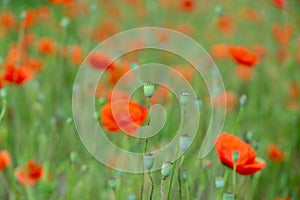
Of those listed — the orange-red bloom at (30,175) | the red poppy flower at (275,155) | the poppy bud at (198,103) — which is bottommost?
the orange-red bloom at (30,175)

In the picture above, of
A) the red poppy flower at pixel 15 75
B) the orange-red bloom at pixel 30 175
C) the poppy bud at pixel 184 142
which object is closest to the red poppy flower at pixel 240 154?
the poppy bud at pixel 184 142

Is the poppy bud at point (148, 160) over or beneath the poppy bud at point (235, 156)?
beneath

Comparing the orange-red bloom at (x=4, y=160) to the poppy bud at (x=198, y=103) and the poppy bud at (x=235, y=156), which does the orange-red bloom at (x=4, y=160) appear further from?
the poppy bud at (x=235, y=156)

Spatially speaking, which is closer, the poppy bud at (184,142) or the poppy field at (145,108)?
the poppy bud at (184,142)

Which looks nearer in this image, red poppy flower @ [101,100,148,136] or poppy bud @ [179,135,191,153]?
poppy bud @ [179,135,191,153]

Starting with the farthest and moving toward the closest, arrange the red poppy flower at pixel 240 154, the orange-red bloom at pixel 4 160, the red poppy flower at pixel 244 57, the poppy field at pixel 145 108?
the red poppy flower at pixel 244 57
the orange-red bloom at pixel 4 160
the poppy field at pixel 145 108
the red poppy flower at pixel 240 154

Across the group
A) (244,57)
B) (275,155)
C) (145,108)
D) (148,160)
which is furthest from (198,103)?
(275,155)

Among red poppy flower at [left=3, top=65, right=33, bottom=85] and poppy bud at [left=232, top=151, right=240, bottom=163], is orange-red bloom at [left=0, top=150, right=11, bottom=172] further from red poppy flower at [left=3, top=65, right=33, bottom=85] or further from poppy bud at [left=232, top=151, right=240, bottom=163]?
poppy bud at [left=232, top=151, right=240, bottom=163]

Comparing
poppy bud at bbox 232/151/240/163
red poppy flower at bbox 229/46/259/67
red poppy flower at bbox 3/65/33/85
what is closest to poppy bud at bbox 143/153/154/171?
poppy bud at bbox 232/151/240/163

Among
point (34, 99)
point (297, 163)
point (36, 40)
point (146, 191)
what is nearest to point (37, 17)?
point (36, 40)

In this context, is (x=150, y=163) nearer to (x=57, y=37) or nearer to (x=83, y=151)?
(x=83, y=151)
